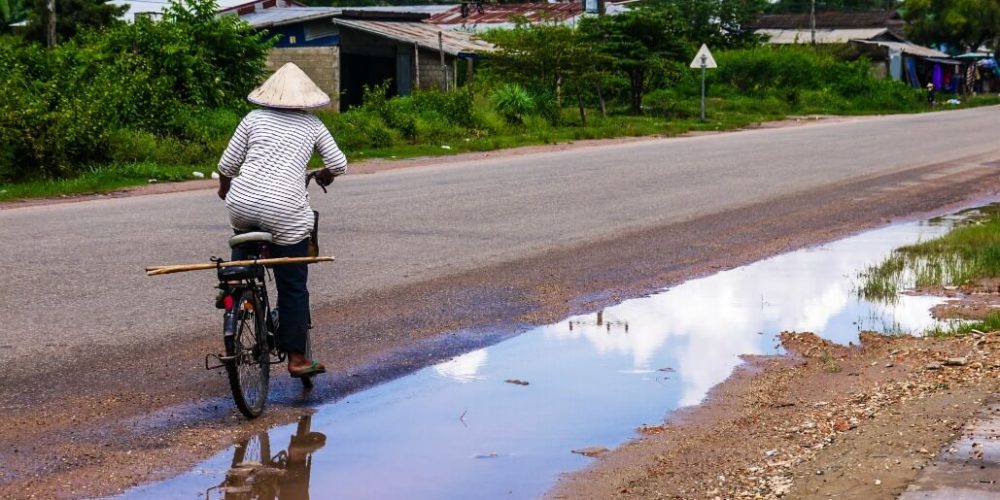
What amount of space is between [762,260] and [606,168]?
974 cm

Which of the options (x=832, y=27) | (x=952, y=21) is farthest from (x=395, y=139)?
(x=952, y=21)

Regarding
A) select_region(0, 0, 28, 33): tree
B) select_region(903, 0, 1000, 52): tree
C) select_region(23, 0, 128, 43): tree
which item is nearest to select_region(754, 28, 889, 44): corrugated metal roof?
select_region(903, 0, 1000, 52): tree

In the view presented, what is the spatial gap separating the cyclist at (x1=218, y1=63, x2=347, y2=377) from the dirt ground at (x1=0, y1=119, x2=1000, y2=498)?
1.61 feet

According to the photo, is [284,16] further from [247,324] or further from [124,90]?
[247,324]

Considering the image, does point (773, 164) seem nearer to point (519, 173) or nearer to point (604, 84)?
point (519, 173)

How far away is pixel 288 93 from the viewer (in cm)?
675

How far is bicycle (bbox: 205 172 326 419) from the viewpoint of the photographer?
20.6 feet

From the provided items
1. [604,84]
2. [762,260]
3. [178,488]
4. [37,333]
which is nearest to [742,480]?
[178,488]

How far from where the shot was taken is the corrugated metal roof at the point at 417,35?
3756 cm

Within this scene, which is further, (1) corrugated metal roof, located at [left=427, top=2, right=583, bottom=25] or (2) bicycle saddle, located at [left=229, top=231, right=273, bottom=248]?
(1) corrugated metal roof, located at [left=427, top=2, right=583, bottom=25]

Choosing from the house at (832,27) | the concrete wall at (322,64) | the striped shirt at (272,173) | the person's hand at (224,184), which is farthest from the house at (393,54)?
the house at (832,27)

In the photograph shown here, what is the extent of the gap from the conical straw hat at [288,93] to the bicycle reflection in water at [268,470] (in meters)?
1.66

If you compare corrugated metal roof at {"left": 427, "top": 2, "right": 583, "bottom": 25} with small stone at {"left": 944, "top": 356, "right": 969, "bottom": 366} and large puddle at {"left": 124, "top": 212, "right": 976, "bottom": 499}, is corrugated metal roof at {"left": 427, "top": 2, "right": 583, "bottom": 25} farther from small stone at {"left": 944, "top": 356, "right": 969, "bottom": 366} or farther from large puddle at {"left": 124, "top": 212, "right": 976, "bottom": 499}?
small stone at {"left": 944, "top": 356, "right": 969, "bottom": 366}

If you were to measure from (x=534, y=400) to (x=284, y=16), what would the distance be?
34.6 metres
